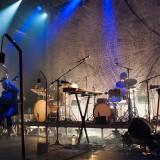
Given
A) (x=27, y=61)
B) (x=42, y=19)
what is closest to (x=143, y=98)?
(x=27, y=61)

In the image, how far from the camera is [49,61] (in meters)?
11.3

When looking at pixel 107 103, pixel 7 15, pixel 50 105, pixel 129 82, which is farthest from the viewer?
pixel 7 15

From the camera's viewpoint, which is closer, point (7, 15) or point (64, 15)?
point (7, 15)

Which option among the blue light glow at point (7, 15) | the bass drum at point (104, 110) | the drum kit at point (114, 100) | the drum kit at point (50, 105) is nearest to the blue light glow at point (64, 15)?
the blue light glow at point (7, 15)

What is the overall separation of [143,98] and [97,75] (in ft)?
7.34

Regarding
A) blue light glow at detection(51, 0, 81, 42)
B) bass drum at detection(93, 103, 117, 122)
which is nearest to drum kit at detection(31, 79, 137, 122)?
bass drum at detection(93, 103, 117, 122)

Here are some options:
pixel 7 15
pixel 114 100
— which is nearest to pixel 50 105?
pixel 114 100

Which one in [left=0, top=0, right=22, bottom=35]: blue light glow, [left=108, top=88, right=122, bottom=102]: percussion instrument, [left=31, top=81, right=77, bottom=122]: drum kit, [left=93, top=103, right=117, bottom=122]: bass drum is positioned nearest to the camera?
[left=108, top=88, right=122, bottom=102]: percussion instrument

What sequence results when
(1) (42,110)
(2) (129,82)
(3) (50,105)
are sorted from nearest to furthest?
(2) (129,82), (3) (50,105), (1) (42,110)

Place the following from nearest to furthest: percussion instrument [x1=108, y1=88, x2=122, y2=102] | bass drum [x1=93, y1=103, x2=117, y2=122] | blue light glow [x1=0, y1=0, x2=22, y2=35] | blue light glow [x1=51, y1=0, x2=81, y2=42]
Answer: percussion instrument [x1=108, y1=88, x2=122, y2=102] → bass drum [x1=93, y1=103, x2=117, y2=122] → blue light glow [x1=0, y1=0, x2=22, y2=35] → blue light glow [x1=51, y1=0, x2=81, y2=42]

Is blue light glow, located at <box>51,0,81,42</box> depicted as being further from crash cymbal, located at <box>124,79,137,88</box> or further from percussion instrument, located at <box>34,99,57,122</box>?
crash cymbal, located at <box>124,79,137,88</box>

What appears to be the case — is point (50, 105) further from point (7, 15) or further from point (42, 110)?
point (7, 15)

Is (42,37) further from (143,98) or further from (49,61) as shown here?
(143,98)

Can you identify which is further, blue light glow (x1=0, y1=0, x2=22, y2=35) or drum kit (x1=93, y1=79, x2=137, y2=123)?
blue light glow (x1=0, y1=0, x2=22, y2=35)
